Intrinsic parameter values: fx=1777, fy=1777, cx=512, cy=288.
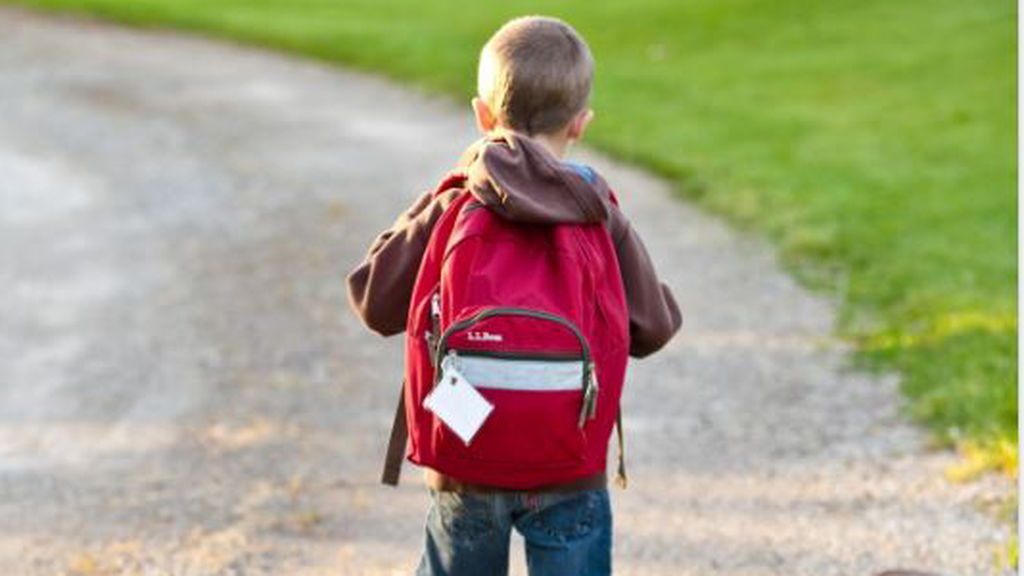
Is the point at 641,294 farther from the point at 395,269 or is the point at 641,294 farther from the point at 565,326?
the point at 395,269

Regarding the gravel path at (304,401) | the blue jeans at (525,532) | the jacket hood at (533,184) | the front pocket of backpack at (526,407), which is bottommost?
the gravel path at (304,401)

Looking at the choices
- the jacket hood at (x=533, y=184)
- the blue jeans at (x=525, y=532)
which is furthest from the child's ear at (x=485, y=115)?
the blue jeans at (x=525, y=532)

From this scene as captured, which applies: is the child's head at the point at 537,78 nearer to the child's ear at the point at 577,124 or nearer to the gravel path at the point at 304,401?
the child's ear at the point at 577,124

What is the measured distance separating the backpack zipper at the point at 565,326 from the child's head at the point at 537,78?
34 cm

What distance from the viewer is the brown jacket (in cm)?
294

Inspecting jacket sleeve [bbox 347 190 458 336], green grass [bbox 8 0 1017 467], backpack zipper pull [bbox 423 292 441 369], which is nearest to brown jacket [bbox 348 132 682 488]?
jacket sleeve [bbox 347 190 458 336]

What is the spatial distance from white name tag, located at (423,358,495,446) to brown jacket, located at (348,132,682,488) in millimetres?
193

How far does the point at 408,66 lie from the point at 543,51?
11979mm

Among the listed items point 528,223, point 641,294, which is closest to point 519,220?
point 528,223

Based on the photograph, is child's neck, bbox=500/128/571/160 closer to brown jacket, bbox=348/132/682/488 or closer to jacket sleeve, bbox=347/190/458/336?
brown jacket, bbox=348/132/682/488

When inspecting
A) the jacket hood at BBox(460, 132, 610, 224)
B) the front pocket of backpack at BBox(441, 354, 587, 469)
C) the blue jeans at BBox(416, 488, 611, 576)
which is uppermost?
the jacket hood at BBox(460, 132, 610, 224)

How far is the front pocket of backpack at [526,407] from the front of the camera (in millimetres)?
2908

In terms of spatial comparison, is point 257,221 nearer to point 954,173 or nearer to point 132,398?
point 132,398

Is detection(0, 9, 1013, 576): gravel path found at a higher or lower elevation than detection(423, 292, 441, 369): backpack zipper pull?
lower
